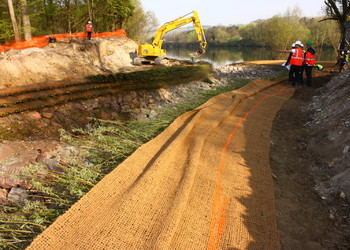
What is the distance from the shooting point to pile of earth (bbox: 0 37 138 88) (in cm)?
671

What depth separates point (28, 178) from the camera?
10.6 ft

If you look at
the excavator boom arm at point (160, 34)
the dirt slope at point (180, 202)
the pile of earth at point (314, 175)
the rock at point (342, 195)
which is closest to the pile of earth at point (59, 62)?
the excavator boom arm at point (160, 34)

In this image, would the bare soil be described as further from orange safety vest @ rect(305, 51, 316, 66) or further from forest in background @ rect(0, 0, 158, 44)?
forest in background @ rect(0, 0, 158, 44)

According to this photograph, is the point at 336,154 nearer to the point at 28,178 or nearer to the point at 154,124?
the point at 154,124

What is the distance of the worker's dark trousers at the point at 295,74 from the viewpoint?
27.1 feet

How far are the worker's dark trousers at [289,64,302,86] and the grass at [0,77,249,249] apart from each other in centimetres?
586

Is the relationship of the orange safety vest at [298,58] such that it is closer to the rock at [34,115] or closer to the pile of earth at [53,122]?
A: the pile of earth at [53,122]

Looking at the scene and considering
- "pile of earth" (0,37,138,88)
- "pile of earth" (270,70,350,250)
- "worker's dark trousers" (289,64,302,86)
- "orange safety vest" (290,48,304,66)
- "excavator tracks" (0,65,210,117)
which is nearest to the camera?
"pile of earth" (270,70,350,250)

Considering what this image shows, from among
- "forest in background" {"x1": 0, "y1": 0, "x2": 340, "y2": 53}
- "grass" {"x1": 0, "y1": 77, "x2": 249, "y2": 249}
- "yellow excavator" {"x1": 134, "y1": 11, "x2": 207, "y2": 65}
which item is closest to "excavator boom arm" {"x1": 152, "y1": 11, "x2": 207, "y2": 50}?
"yellow excavator" {"x1": 134, "y1": 11, "x2": 207, "y2": 65}

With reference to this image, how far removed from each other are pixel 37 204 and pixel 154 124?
264 centimetres

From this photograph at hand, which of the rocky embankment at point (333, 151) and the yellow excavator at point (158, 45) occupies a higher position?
the yellow excavator at point (158, 45)

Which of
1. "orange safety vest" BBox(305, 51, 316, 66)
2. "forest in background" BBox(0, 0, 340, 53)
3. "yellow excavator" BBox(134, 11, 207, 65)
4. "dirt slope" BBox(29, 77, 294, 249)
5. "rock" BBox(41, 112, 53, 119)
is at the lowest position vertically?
"dirt slope" BBox(29, 77, 294, 249)

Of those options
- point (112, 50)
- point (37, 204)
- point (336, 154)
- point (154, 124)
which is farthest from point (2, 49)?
point (336, 154)

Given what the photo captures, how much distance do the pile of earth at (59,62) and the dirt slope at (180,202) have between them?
5.59 meters
